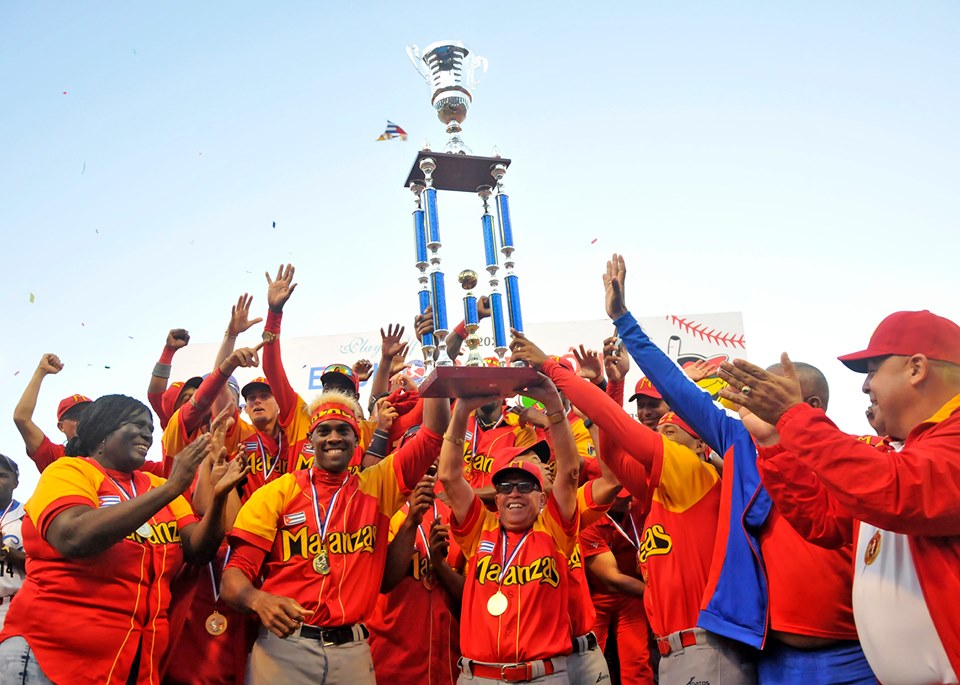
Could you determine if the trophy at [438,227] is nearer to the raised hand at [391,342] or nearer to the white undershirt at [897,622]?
the raised hand at [391,342]

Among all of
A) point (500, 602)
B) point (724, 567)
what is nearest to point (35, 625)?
point (500, 602)

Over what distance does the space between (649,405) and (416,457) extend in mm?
1689

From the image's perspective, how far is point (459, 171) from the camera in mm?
5801

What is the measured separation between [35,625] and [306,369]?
960 cm

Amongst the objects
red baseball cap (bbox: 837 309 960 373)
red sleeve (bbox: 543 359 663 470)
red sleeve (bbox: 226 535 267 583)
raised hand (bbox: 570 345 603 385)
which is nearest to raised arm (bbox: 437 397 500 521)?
red sleeve (bbox: 543 359 663 470)

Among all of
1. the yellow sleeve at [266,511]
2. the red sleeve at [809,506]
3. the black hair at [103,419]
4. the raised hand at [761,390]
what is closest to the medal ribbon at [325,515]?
the yellow sleeve at [266,511]

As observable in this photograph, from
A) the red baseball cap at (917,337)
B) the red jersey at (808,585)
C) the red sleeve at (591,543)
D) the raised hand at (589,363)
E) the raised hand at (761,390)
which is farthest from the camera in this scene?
the red sleeve at (591,543)

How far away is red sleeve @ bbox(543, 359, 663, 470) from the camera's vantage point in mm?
3963

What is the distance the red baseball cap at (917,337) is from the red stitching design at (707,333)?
10.5m

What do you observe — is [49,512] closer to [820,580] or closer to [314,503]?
[314,503]

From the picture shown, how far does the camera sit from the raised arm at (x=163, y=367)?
6590mm

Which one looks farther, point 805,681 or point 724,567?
point 724,567

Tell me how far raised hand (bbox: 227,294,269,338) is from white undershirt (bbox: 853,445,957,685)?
4.39m

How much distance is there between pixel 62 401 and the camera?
623 centimetres
